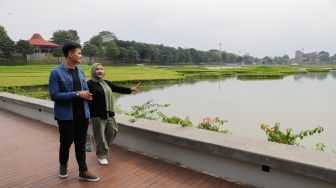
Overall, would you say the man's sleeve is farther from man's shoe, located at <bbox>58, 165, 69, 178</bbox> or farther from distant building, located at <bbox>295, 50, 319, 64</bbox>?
distant building, located at <bbox>295, 50, 319, 64</bbox>

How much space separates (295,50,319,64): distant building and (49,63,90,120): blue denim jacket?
169 metres

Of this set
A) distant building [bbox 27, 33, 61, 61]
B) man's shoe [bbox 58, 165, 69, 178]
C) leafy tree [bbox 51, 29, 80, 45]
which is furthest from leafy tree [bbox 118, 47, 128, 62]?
man's shoe [bbox 58, 165, 69, 178]

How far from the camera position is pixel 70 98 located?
9.55ft

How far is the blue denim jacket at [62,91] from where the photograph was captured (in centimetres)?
291

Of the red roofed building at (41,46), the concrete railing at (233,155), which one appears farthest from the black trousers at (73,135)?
the red roofed building at (41,46)

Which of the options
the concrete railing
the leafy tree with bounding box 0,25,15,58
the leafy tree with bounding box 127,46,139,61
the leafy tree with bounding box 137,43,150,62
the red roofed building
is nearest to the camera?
the concrete railing

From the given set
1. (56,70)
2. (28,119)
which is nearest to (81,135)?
(56,70)

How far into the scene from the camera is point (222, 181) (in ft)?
10.5

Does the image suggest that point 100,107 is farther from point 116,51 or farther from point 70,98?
point 116,51

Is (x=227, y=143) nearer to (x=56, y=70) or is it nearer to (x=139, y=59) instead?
(x=56, y=70)

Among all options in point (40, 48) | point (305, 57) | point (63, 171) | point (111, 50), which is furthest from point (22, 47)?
point (305, 57)

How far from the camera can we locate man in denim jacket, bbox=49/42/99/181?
293cm

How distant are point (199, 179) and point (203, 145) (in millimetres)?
367

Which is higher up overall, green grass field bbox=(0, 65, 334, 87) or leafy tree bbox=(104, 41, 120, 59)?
leafy tree bbox=(104, 41, 120, 59)
